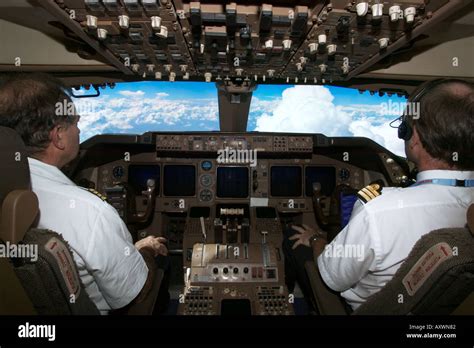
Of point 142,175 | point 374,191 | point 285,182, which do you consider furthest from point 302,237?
point 142,175

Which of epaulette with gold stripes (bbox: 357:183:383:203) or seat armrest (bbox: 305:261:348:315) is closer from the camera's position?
epaulette with gold stripes (bbox: 357:183:383:203)

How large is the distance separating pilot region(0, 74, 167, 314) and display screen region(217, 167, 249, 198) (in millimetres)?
2011

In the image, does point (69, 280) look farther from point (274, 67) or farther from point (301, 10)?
point (274, 67)

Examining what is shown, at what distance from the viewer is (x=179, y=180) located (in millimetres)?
3227

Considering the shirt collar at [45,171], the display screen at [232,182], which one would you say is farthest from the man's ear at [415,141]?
the display screen at [232,182]

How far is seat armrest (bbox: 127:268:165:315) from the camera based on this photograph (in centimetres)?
131

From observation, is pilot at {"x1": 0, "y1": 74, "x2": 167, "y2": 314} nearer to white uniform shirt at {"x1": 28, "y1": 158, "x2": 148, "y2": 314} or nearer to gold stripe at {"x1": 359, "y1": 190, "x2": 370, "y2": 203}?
white uniform shirt at {"x1": 28, "y1": 158, "x2": 148, "y2": 314}

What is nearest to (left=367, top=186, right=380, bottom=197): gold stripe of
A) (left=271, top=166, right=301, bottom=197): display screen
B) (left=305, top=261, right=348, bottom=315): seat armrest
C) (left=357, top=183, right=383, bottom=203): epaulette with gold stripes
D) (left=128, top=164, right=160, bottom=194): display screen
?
(left=357, top=183, right=383, bottom=203): epaulette with gold stripes

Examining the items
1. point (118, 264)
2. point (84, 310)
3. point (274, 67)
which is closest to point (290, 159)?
point (274, 67)

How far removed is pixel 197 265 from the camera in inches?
84.7

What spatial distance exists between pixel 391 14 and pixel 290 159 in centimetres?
195

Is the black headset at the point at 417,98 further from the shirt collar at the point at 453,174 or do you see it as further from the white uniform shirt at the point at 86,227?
the white uniform shirt at the point at 86,227

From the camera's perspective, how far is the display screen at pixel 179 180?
3.22 metres

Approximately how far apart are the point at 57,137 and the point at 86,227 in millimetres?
399
